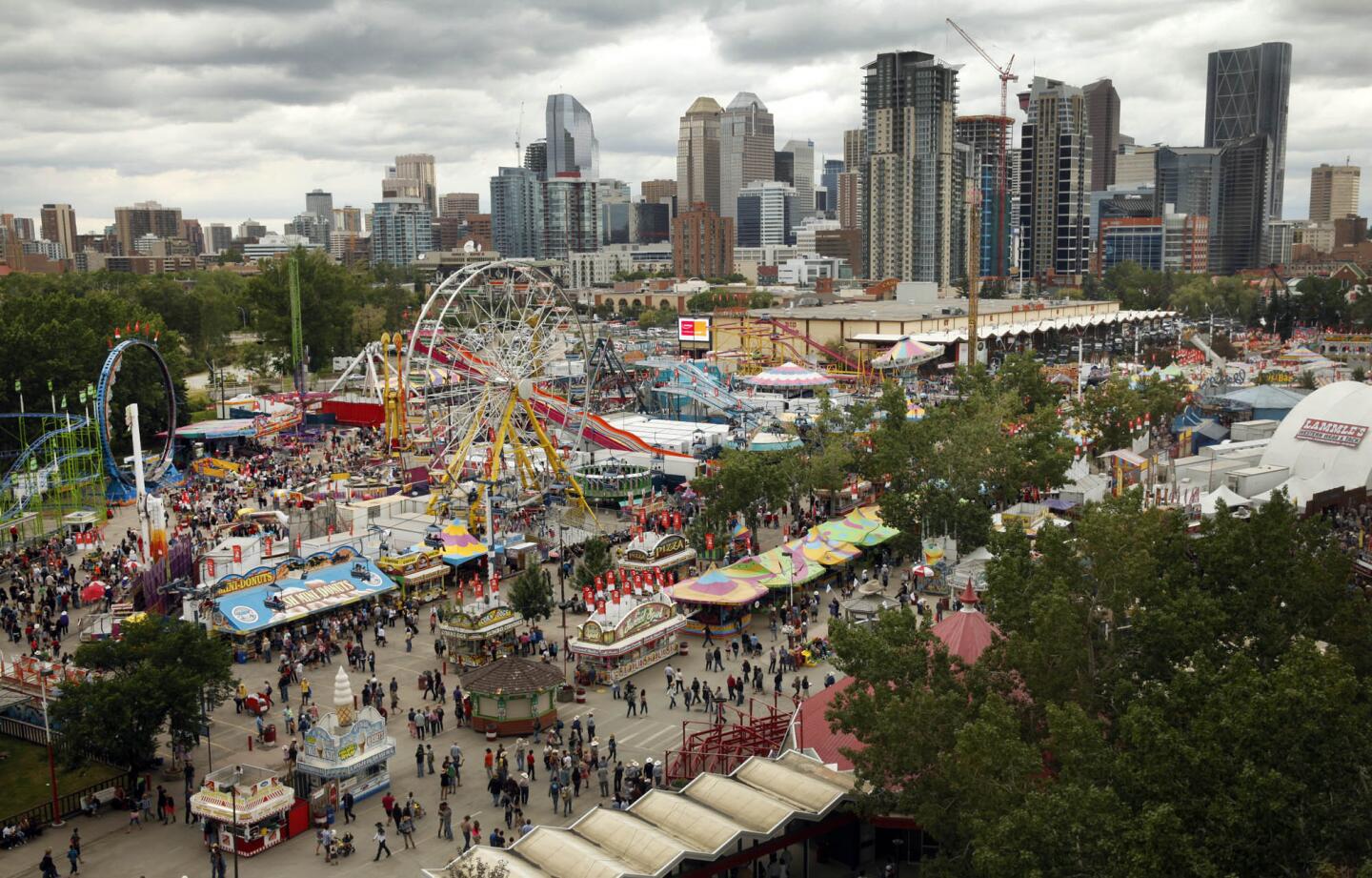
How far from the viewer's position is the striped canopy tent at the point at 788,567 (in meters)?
41.0

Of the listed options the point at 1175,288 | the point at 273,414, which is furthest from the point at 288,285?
the point at 1175,288

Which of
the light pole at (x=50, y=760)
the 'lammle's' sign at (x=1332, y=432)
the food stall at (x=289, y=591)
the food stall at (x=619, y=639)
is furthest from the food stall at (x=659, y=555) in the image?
the 'lammle's' sign at (x=1332, y=432)

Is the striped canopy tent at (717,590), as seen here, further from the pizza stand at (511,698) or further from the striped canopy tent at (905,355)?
the striped canopy tent at (905,355)

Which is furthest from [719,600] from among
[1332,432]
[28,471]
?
[28,471]

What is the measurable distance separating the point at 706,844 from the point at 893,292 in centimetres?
14927

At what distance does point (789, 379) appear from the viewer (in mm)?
89750

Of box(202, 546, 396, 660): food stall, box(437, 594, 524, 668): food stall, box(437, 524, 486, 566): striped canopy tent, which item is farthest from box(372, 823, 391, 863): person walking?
box(437, 524, 486, 566): striped canopy tent

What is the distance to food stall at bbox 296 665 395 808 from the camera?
2706 centimetres

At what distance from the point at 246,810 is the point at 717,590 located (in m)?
17.8

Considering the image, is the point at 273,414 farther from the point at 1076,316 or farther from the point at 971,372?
the point at 1076,316

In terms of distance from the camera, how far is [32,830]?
→ 26422mm

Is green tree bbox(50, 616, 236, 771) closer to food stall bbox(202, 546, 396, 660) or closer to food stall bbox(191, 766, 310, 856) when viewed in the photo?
food stall bbox(191, 766, 310, 856)

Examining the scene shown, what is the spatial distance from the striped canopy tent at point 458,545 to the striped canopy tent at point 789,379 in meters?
46.4

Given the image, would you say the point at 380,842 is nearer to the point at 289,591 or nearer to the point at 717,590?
the point at 289,591
